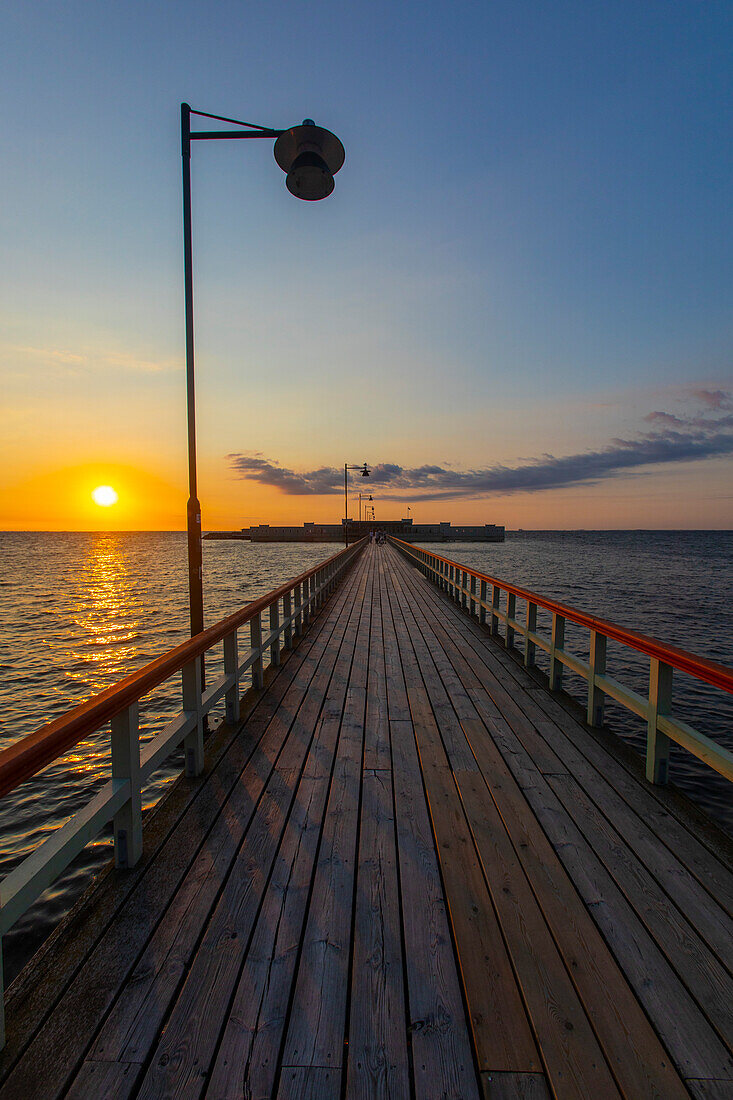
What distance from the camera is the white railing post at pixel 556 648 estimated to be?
490 cm

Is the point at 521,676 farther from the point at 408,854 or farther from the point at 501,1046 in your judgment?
the point at 501,1046

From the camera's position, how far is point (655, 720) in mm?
3279

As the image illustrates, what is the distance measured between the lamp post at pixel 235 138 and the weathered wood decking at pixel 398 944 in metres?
1.92

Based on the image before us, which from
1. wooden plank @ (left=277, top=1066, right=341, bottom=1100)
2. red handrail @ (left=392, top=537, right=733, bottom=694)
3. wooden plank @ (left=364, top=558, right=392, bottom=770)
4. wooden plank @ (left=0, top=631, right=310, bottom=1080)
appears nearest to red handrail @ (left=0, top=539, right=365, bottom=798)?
wooden plank @ (left=0, top=631, right=310, bottom=1080)

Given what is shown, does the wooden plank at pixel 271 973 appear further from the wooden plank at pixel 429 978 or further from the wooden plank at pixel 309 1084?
the wooden plank at pixel 429 978

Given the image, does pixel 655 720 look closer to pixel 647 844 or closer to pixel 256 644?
pixel 647 844

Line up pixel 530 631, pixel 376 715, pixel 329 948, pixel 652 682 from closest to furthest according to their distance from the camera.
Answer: pixel 329 948 < pixel 652 682 < pixel 376 715 < pixel 530 631

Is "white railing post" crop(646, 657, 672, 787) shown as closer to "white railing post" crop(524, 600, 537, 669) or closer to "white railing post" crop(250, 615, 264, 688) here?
"white railing post" crop(524, 600, 537, 669)

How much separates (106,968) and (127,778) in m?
0.70

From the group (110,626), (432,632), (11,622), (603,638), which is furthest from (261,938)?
(11,622)

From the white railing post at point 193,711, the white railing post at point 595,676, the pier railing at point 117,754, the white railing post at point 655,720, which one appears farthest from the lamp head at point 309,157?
the white railing post at point 655,720

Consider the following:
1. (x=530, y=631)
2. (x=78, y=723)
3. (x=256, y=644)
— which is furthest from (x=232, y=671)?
(x=530, y=631)

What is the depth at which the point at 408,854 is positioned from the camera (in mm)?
2572

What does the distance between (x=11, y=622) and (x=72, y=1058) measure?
21.0 meters
